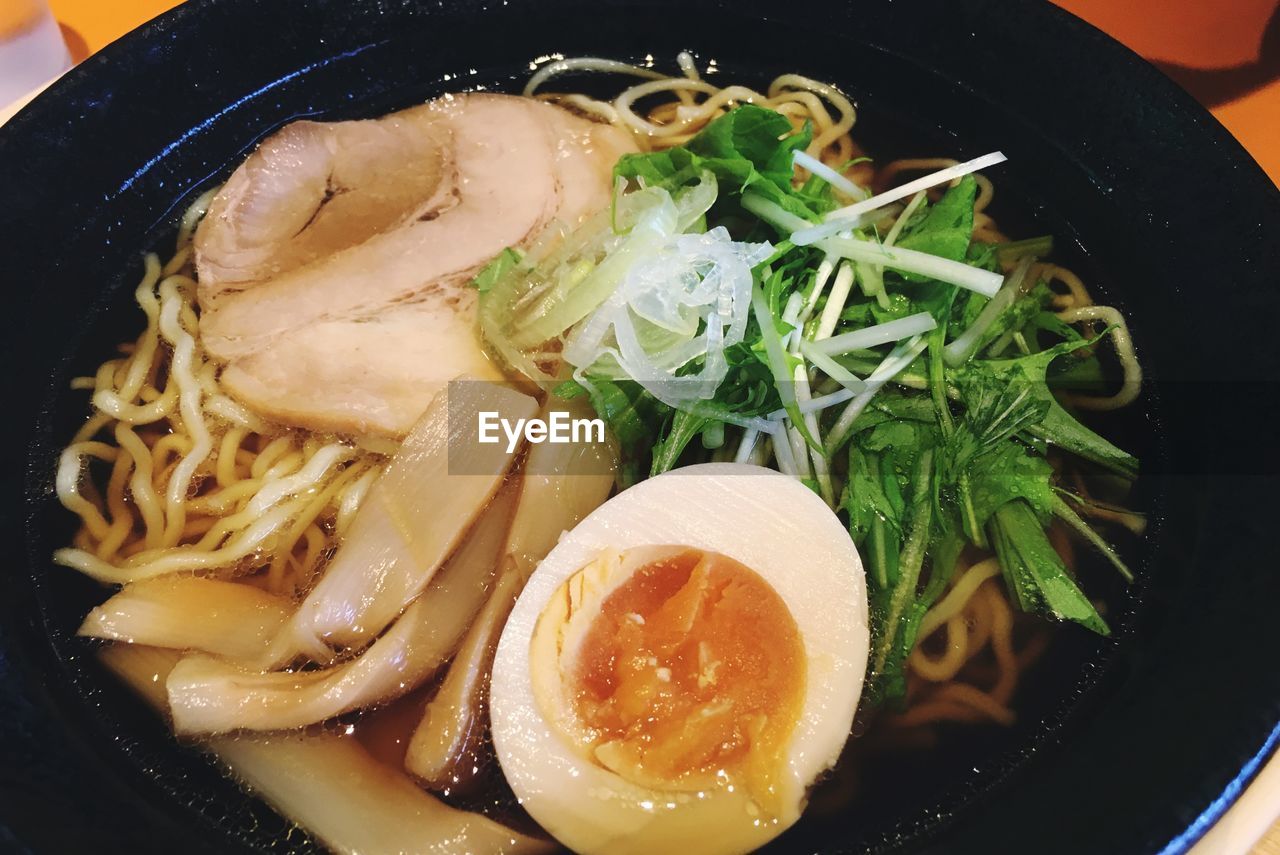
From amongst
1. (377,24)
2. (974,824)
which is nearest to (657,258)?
(974,824)

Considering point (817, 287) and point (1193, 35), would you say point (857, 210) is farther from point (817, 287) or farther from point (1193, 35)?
point (1193, 35)

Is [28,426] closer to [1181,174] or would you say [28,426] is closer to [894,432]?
→ [894,432]

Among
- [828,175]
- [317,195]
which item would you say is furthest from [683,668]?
[317,195]

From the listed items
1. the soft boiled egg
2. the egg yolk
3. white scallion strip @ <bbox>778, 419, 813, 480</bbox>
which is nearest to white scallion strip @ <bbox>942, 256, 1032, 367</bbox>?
white scallion strip @ <bbox>778, 419, 813, 480</bbox>

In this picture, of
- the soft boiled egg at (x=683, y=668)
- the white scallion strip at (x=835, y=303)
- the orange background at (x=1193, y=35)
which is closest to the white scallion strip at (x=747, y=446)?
the soft boiled egg at (x=683, y=668)

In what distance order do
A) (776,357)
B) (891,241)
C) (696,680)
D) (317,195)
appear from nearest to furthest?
(696,680), (776,357), (891,241), (317,195)

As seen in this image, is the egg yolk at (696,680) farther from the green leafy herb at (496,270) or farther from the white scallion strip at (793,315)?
the green leafy herb at (496,270)

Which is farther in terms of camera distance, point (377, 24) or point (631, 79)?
point (631, 79)
